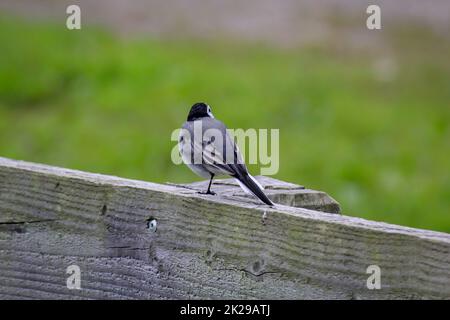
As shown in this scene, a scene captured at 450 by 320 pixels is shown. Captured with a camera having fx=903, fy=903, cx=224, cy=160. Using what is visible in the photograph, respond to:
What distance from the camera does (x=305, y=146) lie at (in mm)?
7684

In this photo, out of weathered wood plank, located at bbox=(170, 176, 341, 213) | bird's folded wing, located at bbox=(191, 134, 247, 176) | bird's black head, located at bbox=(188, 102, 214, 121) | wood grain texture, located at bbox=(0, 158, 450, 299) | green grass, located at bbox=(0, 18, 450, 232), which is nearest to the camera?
wood grain texture, located at bbox=(0, 158, 450, 299)

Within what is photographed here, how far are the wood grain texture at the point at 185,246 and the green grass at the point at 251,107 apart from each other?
461 centimetres

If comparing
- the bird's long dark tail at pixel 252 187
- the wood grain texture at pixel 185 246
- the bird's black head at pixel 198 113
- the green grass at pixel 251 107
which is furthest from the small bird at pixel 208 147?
the green grass at pixel 251 107

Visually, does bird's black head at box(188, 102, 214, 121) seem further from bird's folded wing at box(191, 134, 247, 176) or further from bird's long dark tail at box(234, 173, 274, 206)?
bird's long dark tail at box(234, 173, 274, 206)

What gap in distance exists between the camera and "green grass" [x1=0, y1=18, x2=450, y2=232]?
23.5 feet

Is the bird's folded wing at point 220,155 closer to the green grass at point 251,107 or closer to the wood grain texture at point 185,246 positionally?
the wood grain texture at point 185,246

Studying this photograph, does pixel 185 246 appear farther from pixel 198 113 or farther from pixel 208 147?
pixel 198 113

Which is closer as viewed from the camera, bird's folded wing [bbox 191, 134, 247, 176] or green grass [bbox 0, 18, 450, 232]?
bird's folded wing [bbox 191, 134, 247, 176]

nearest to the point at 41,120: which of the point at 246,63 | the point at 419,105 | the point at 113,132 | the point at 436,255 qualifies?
the point at 113,132

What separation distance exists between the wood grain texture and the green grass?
181 inches

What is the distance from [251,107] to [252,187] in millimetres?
6092

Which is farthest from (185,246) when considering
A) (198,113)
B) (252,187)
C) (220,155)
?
(198,113)

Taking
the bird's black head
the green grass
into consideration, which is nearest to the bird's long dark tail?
the bird's black head

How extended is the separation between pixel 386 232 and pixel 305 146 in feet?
19.6
